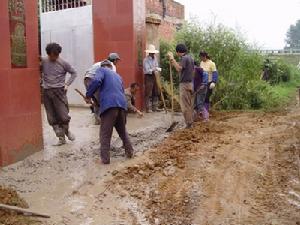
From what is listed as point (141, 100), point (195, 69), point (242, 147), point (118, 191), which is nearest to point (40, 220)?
point (118, 191)

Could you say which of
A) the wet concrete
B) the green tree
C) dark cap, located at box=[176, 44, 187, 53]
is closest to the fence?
dark cap, located at box=[176, 44, 187, 53]

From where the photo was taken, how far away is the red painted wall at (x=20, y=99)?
7082 mm

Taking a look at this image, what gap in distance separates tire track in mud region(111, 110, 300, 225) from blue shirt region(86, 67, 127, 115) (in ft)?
3.27

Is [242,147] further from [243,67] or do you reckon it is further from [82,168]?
[243,67]

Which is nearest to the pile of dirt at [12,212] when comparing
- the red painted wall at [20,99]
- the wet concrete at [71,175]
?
the wet concrete at [71,175]

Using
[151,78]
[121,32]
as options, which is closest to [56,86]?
[121,32]

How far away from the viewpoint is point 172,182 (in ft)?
21.2

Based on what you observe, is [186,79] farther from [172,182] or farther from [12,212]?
[12,212]

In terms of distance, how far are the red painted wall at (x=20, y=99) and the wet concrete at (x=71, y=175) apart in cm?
22

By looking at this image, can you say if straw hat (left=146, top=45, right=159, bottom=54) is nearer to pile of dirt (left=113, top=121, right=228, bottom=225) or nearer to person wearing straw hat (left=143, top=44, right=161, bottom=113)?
person wearing straw hat (left=143, top=44, right=161, bottom=113)

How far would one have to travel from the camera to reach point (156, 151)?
26.7ft

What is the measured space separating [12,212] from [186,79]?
586 centimetres

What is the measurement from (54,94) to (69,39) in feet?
19.0

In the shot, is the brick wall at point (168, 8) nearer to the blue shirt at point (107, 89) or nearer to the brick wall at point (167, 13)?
the brick wall at point (167, 13)
